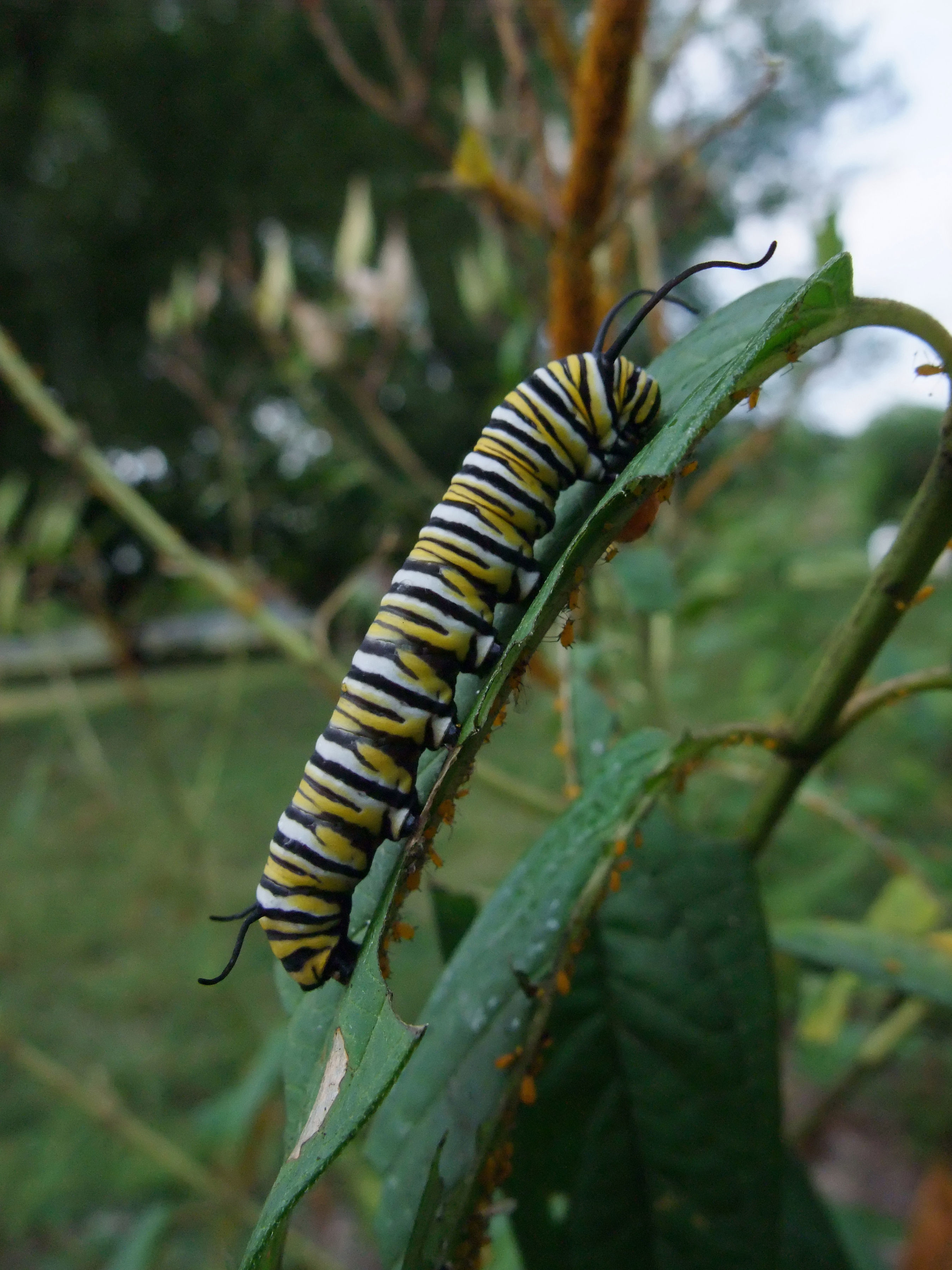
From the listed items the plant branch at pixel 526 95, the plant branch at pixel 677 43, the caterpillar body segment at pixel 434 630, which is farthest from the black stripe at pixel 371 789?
the plant branch at pixel 677 43

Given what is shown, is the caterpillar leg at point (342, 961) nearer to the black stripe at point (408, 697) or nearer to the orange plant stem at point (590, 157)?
the black stripe at point (408, 697)

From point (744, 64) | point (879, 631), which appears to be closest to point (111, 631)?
point (879, 631)

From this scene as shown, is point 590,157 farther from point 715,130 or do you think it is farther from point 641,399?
point 715,130

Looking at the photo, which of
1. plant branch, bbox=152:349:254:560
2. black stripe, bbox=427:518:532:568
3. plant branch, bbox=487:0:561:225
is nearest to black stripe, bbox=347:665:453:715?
black stripe, bbox=427:518:532:568

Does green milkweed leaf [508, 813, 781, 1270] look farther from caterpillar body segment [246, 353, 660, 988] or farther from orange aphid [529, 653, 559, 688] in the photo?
orange aphid [529, 653, 559, 688]

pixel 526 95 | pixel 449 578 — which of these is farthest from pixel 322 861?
pixel 526 95

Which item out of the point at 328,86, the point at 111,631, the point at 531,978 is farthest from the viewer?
the point at 328,86

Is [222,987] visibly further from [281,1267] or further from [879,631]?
[879,631]
